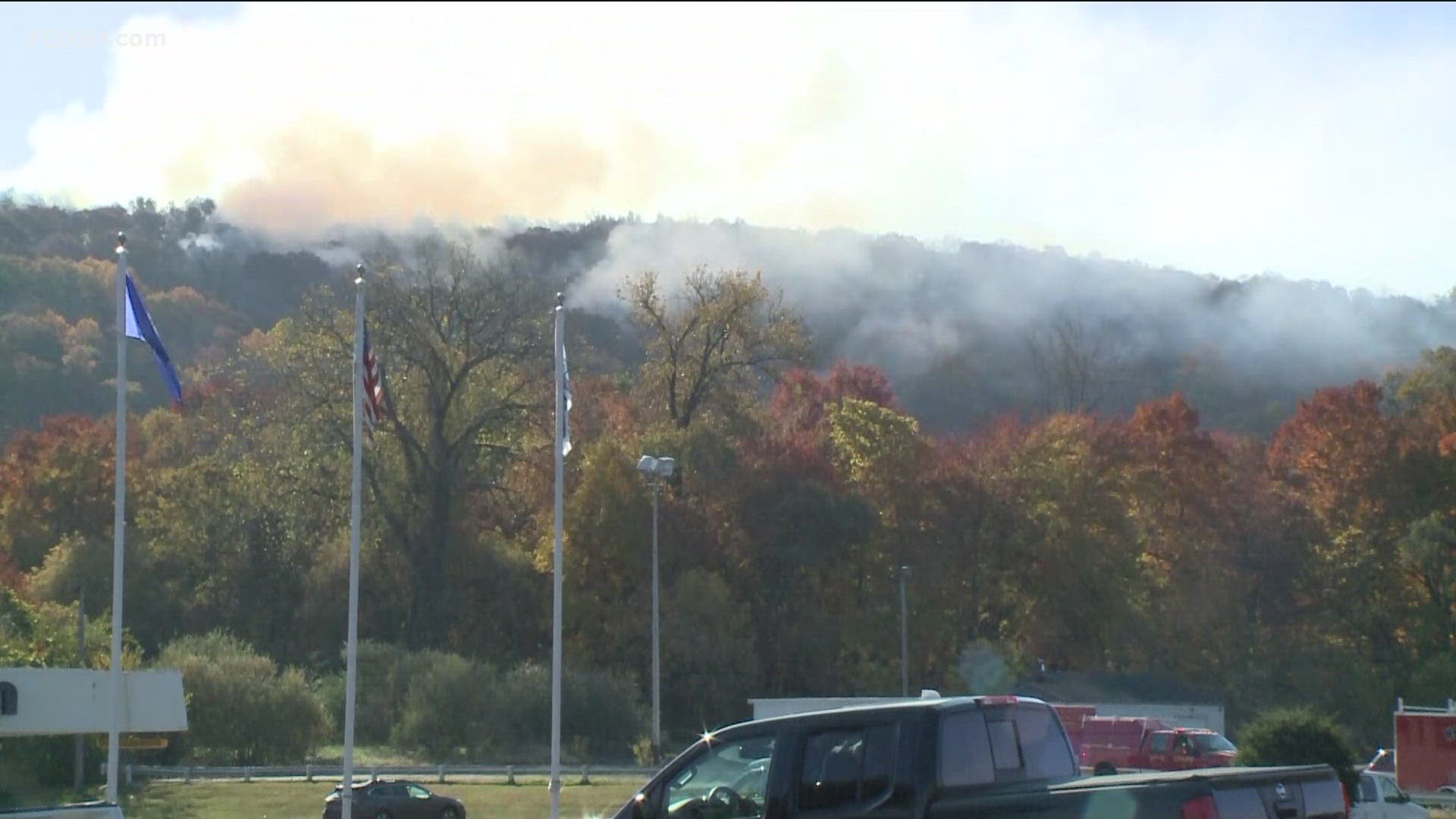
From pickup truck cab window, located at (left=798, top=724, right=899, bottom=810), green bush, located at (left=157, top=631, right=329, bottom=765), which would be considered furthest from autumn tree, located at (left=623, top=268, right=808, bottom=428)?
pickup truck cab window, located at (left=798, top=724, right=899, bottom=810)

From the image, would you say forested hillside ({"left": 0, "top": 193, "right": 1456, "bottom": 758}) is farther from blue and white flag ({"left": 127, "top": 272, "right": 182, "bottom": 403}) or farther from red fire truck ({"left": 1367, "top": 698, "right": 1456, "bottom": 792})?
blue and white flag ({"left": 127, "top": 272, "right": 182, "bottom": 403})

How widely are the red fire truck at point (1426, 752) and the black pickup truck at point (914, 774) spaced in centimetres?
2980

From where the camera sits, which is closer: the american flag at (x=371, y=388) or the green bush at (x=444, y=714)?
the american flag at (x=371, y=388)

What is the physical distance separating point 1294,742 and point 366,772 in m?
25.5

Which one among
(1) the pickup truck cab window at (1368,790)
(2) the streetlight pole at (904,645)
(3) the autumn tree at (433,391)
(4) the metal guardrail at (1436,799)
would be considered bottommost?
(4) the metal guardrail at (1436,799)

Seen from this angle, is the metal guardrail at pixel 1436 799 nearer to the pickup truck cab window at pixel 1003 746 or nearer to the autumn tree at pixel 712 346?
the pickup truck cab window at pixel 1003 746

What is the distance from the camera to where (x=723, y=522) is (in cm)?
6047

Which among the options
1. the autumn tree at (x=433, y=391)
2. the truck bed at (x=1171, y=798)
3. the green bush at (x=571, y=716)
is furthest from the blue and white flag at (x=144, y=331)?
the autumn tree at (x=433, y=391)

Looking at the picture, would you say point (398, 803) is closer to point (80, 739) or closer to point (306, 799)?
point (306, 799)

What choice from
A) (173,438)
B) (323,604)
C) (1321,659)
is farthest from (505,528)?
(1321,659)

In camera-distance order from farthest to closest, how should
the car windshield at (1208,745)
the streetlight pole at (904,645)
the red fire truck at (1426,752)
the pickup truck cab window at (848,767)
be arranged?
the streetlight pole at (904,645), the car windshield at (1208,745), the red fire truck at (1426,752), the pickup truck cab window at (848,767)

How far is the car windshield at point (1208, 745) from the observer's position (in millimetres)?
36812

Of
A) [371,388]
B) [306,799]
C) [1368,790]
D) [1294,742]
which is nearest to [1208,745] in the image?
[1294,742]

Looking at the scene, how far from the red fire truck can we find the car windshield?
12.4ft
